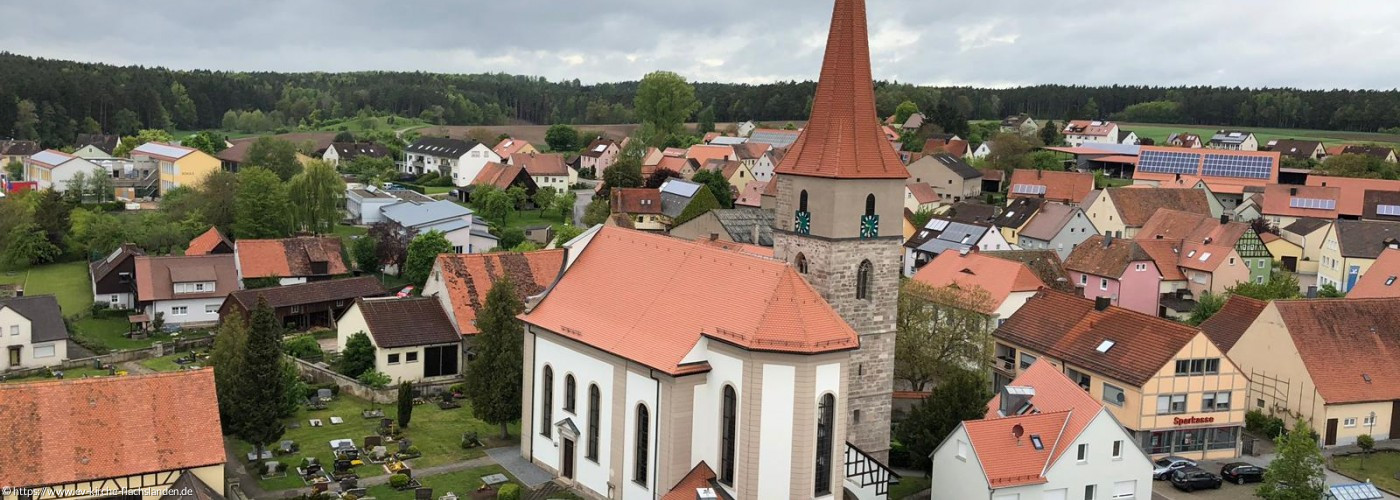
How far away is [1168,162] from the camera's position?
125 metres

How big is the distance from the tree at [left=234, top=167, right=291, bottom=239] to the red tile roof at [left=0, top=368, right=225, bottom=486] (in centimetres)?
5837

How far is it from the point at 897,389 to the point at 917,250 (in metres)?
36.2

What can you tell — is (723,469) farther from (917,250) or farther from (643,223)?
(643,223)

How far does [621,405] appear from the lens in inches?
1524

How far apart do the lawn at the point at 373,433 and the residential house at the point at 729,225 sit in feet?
119

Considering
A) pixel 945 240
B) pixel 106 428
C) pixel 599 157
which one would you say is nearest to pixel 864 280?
pixel 106 428

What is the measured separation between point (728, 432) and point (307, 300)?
134 ft

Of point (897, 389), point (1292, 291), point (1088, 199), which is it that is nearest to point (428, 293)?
point (897, 389)

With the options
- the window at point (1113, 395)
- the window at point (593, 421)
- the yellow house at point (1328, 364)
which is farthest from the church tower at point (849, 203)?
the yellow house at point (1328, 364)

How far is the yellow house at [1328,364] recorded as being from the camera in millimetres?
48719

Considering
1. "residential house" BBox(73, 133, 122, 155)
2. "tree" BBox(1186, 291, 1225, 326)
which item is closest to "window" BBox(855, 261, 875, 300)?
"tree" BBox(1186, 291, 1225, 326)

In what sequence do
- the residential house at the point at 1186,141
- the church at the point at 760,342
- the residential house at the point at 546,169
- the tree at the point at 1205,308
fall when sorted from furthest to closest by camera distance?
the residential house at the point at 1186,141 < the residential house at the point at 546,169 < the tree at the point at 1205,308 < the church at the point at 760,342

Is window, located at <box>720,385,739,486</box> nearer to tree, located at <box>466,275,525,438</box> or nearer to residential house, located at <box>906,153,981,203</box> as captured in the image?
tree, located at <box>466,275,525,438</box>

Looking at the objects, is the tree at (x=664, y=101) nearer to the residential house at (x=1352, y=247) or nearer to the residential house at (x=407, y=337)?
the residential house at (x=1352, y=247)
